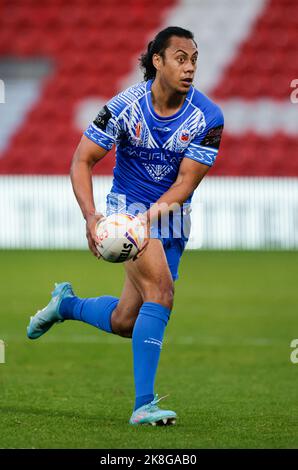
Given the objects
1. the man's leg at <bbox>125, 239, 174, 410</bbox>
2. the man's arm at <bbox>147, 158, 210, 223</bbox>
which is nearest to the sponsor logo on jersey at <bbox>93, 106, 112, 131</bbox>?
the man's arm at <bbox>147, 158, 210, 223</bbox>

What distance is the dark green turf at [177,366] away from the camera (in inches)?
219

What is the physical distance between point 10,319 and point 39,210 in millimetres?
8353

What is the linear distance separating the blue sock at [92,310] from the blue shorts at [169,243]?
0.48 metres

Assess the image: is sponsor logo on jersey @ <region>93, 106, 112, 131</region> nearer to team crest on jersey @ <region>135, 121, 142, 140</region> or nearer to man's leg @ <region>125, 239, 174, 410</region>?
team crest on jersey @ <region>135, 121, 142, 140</region>

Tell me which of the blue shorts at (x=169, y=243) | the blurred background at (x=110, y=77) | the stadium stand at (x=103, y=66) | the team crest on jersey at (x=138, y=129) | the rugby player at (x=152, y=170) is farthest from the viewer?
the stadium stand at (x=103, y=66)

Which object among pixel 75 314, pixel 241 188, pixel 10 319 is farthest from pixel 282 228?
pixel 75 314

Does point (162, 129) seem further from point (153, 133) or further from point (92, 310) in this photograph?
point (92, 310)

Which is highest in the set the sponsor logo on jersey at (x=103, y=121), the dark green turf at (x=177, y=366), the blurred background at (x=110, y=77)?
the blurred background at (x=110, y=77)

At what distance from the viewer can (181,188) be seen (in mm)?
6242

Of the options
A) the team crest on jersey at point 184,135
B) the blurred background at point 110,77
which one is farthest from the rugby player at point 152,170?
the blurred background at point 110,77

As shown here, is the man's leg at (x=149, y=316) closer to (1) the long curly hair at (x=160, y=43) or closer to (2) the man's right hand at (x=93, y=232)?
(2) the man's right hand at (x=93, y=232)

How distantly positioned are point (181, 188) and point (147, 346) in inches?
38.3

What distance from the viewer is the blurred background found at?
21609mm

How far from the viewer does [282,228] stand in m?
19.9
